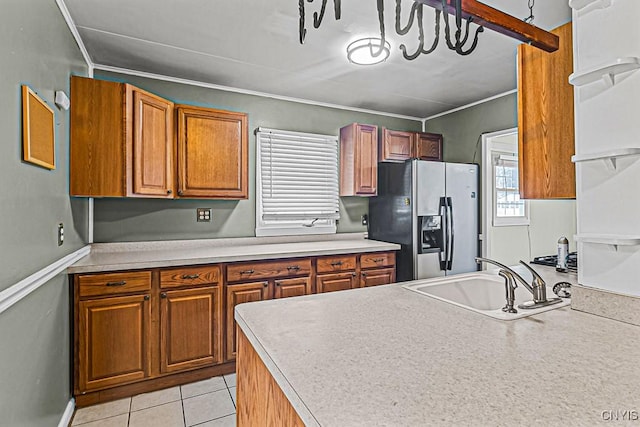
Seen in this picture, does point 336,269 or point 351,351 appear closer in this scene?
point 351,351

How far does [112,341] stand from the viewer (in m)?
2.34

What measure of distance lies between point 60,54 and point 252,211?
6.47ft

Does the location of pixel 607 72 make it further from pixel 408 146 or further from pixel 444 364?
pixel 408 146

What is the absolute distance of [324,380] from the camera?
80cm

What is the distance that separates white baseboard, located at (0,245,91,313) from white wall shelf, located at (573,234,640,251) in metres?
2.09

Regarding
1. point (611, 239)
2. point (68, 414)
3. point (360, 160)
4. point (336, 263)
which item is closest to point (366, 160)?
point (360, 160)

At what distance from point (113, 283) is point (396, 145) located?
3.15 meters

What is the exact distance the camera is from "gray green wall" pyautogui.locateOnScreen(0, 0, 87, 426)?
1279 millimetres

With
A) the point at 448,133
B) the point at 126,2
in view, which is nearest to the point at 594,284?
the point at 126,2

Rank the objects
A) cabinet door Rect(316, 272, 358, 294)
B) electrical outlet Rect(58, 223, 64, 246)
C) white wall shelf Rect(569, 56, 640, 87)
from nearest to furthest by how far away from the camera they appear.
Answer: white wall shelf Rect(569, 56, 640, 87), electrical outlet Rect(58, 223, 64, 246), cabinet door Rect(316, 272, 358, 294)

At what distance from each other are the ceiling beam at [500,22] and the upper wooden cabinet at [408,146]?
2.67 m

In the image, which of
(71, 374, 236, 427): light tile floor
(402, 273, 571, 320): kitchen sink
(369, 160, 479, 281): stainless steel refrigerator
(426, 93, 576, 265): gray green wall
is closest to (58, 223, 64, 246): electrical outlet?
(71, 374, 236, 427): light tile floor

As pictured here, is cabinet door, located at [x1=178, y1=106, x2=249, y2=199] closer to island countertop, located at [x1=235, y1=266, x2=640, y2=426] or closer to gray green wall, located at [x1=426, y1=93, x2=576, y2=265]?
island countertop, located at [x1=235, y1=266, x2=640, y2=426]

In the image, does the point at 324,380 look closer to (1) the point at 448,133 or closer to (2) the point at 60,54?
(2) the point at 60,54
